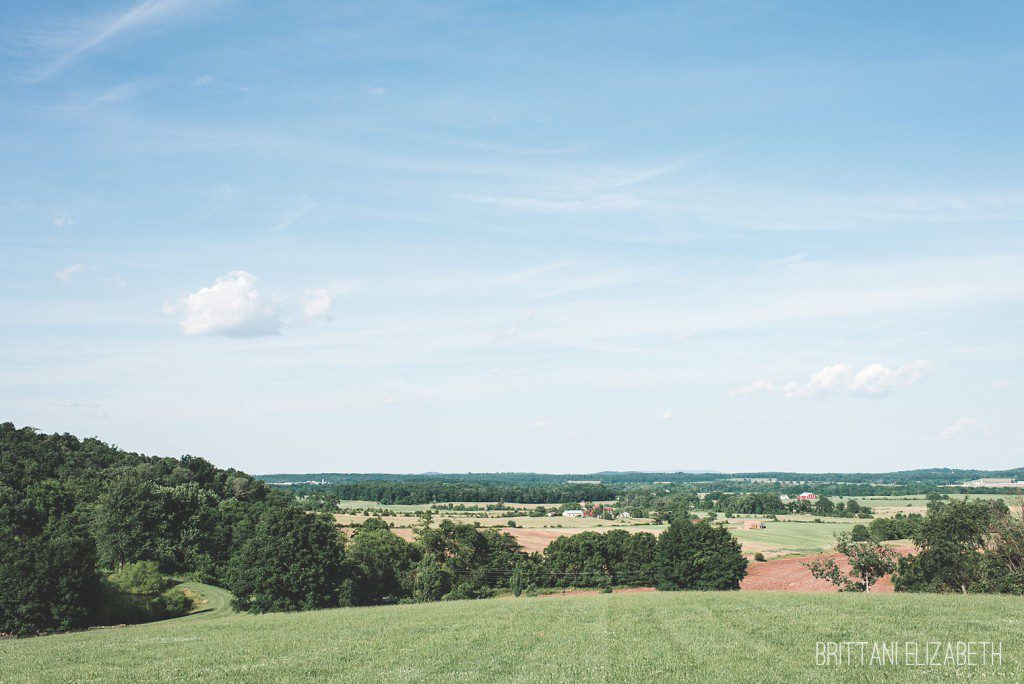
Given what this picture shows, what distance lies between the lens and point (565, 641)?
36.7 meters

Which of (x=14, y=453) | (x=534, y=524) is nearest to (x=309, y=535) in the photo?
(x=14, y=453)

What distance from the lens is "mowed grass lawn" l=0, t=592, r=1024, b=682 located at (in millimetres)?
29219

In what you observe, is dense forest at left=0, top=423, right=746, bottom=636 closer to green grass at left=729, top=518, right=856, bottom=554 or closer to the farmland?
the farmland

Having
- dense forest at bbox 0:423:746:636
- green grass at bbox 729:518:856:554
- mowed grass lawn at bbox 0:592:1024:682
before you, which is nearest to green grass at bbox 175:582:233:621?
dense forest at bbox 0:423:746:636

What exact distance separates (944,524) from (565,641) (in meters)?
46.2

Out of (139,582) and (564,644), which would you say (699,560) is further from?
(139,582)

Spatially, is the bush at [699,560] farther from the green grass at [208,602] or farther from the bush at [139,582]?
the bush at [139,582]

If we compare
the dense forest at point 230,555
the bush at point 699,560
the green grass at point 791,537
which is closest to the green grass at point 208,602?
the dense forest at point 230,555

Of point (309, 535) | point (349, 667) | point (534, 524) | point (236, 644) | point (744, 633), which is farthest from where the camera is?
point (534, 524)

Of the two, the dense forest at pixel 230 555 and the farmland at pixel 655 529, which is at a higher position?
the dense forest at pixel 230 555

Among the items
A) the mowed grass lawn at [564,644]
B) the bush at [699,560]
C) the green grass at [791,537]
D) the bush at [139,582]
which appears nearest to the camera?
the mowed grass lawn at [564,644]

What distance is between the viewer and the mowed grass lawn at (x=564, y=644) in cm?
2922

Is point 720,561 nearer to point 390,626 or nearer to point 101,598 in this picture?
point 390,626

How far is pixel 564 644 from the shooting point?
3588cm
